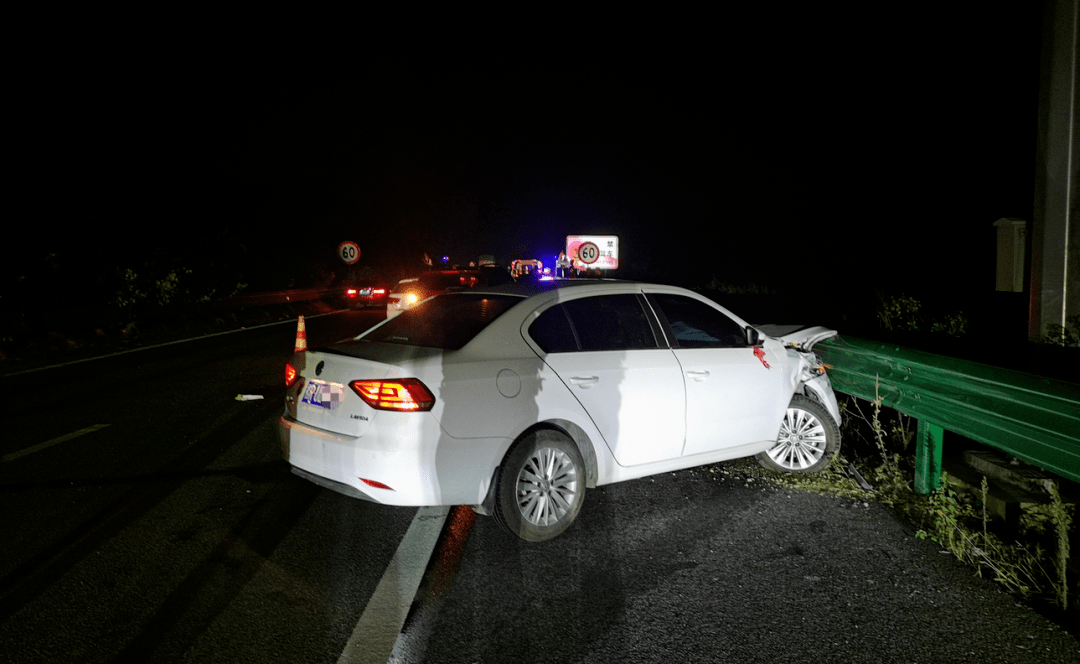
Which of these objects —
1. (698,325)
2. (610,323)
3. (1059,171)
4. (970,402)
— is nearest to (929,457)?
(970,402)

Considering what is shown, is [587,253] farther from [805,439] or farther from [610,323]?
[610,323]

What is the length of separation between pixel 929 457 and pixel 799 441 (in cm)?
99

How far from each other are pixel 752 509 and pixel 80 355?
13584 millimetres

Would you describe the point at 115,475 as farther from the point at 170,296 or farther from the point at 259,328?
the point at 170,296

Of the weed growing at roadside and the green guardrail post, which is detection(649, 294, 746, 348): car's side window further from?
the green guardrail post

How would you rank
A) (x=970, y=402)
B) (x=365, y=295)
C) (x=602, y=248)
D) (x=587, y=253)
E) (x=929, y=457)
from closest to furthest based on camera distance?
(x=970, y=402) < (x=929, y=457) < (x=587, y=253) < (x=602, y=248) < (x=365, y=295)

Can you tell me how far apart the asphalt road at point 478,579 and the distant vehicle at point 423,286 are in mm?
8653

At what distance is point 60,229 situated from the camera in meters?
23.6

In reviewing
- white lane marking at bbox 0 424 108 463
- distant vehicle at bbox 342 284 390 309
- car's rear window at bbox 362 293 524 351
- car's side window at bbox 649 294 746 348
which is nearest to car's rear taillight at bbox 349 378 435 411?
car's rear window at bbox 362 293 524 351

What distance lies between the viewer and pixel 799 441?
5895 mm

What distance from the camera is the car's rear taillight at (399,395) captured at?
4.09 meters

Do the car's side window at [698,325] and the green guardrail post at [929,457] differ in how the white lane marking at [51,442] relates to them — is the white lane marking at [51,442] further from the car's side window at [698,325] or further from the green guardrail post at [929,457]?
the green guardrail post at [929,457]

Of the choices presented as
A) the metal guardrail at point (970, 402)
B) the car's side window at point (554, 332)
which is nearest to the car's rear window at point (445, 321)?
the car's side window at point (554, 332)

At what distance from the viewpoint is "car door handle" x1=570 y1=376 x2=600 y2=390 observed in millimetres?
4609
